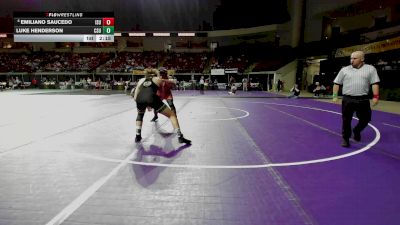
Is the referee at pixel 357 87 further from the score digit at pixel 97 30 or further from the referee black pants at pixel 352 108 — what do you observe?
the score digit at pixel 97 30

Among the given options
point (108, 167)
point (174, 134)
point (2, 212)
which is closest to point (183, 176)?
point (108, 167)

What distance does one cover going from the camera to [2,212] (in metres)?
2.95

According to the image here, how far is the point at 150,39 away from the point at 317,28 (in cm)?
2669

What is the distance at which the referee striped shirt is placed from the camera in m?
5.79

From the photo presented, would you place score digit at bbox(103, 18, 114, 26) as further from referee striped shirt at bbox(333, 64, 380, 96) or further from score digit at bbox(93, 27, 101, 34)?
referee striped shirt at bbox(333, 64, 380, 96)

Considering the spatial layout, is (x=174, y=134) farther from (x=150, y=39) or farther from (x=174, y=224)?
(x=150, y=39)

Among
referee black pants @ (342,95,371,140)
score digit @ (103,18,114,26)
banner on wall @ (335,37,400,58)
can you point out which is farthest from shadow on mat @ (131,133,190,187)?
banner on wall @ (335,37,400,58)

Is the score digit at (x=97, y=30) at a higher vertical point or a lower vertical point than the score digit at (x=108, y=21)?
lower
